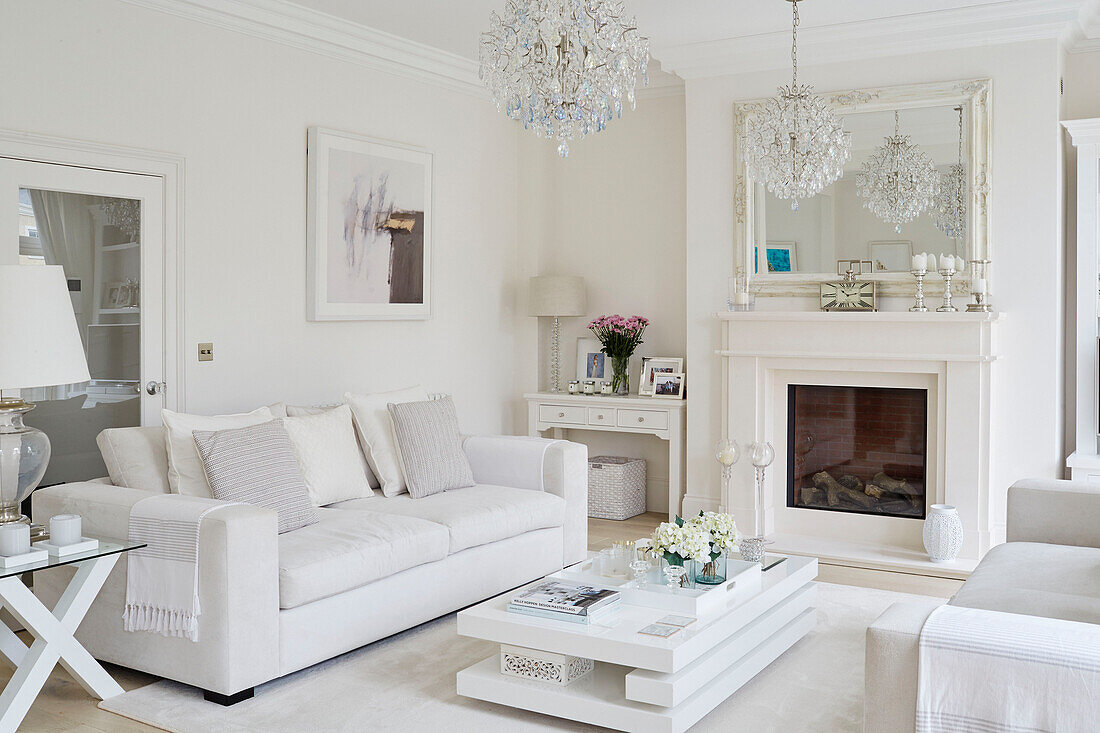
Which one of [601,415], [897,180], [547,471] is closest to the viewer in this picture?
[547,471]

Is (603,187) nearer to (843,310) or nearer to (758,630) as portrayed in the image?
(843,310)

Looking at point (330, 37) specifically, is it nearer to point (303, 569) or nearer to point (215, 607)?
point (303, 569)

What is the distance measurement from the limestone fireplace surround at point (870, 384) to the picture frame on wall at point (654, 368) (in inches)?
21.5

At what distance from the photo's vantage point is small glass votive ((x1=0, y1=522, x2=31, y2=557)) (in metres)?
2.95

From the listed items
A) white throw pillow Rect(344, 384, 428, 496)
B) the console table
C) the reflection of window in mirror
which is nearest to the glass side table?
white throw pillow Rect(344, 384, 428, 496)

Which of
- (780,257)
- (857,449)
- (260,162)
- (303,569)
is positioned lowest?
(303,569)

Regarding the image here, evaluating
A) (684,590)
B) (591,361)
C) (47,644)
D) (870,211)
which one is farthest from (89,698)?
(870,211)

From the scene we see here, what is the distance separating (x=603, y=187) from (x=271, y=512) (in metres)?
3.88

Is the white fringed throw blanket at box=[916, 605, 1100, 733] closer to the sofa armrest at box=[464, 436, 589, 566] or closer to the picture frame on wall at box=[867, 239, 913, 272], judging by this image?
the sofa armrest at box=[464, 436, 589, 566]

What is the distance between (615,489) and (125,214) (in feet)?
10.6

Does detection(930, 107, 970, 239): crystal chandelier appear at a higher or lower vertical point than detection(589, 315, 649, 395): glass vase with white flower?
higher

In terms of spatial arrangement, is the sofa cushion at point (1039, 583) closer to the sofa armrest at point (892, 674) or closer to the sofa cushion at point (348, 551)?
the sofa armrest at point (892, 674)

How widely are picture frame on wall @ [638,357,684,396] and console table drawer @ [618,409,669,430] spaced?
15 cm

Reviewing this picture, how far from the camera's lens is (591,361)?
257 inches
